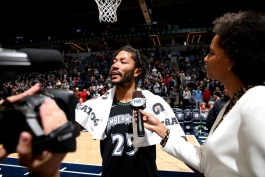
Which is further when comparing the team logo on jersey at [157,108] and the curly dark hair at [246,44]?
the team logo on jersey at [157,108]

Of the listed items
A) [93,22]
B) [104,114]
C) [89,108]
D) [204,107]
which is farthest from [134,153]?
[93,22]

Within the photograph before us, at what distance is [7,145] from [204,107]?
310 inches

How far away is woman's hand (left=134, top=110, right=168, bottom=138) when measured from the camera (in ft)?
4.74

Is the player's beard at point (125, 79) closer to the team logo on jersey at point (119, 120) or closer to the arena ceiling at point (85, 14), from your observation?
the team logo on jersey at point (119, 120)

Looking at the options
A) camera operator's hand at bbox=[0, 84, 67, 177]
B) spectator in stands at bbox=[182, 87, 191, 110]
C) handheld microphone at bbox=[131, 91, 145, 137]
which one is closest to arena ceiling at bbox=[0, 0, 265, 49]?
spectator in stands at bbox=[182, 87, 191, 110]

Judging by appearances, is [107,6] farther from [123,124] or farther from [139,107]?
[139,107]

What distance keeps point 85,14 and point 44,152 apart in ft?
81.3

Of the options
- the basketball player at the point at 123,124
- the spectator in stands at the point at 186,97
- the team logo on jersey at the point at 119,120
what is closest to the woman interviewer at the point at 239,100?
the basketball player at the point at 123,124

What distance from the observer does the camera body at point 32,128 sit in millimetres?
607

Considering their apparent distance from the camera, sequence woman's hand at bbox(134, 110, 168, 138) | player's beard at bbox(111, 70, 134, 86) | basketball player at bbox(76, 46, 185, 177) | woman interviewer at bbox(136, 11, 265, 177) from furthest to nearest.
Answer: player's beard at bbox(111, 70, 134, 86) < basketball player at bbox(76, 46, 185, 177) < woman's hand at bbox(134, 110, 168, 138) < woman interviewer at bbox(136, 11, 265, 177)

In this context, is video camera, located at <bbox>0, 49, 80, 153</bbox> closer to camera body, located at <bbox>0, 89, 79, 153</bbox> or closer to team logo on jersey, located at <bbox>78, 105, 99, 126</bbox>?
camera body, located at <bbox>0, 89, 79, 153</bbox>

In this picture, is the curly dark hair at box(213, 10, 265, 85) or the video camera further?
the curly dark hair at box(213, 10, 265, 85)

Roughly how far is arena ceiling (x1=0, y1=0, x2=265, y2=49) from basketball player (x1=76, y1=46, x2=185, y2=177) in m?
19.1

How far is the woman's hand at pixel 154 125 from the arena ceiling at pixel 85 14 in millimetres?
19653
